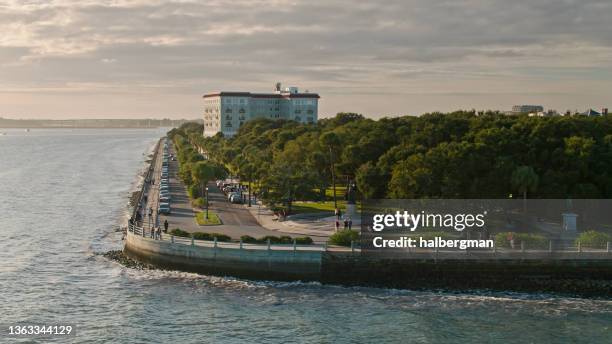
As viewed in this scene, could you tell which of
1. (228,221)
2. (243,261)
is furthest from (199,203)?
(243,261)

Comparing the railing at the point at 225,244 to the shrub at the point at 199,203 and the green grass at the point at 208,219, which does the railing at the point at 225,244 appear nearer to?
the green grass at the point at 208,219

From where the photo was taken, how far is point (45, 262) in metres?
60.7

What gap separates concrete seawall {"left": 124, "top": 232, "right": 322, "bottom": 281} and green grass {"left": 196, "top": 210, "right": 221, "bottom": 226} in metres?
11.2

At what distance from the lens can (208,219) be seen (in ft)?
233

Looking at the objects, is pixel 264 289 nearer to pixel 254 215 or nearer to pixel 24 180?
pixel 254 215

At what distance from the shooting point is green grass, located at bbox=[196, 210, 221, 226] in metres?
69.2

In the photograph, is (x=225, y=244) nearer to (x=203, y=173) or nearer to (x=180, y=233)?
(x=180, y=233)

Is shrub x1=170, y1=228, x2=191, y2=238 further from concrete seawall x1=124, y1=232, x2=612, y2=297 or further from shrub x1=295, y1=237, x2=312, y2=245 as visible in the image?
shrub x1=295, y1=237, x2=312, y2=245

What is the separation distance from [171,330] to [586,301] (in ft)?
97.8

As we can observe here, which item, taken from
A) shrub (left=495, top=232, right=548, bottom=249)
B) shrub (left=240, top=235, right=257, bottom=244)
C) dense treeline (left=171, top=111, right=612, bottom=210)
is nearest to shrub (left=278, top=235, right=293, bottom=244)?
shrub (left=240, top=235, right=257, bottom=244)

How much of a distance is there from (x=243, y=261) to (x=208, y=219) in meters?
16.5

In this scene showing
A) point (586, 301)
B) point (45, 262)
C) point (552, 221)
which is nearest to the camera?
point (586, 301)

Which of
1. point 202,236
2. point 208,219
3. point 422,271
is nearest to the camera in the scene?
point 422,271

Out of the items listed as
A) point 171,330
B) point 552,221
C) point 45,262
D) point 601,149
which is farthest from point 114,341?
point 601,149
